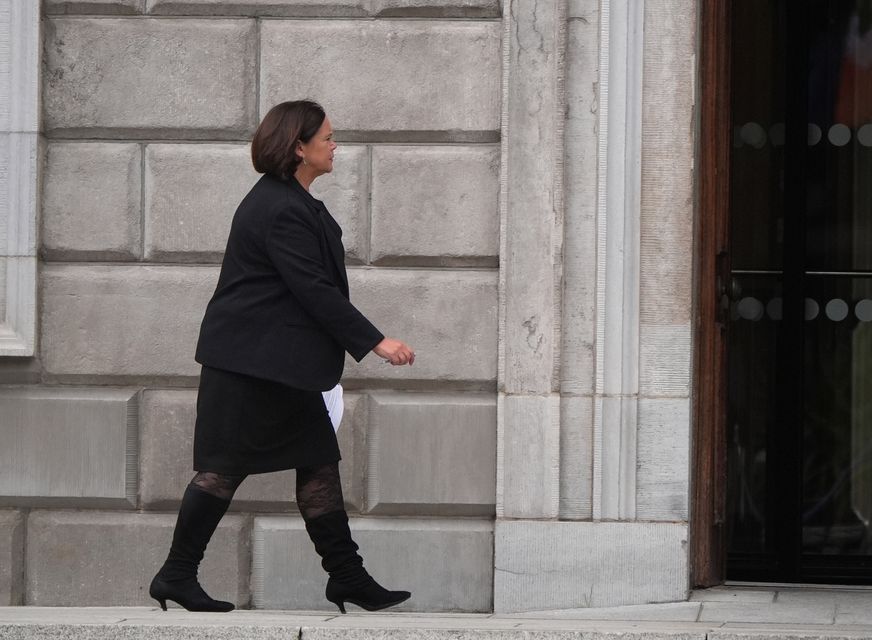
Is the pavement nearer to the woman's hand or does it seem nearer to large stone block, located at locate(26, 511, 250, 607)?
large stone block, located at locate(26, 511, 250, 607)

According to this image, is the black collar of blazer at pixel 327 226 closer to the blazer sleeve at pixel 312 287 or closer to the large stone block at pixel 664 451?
the blazer sleeve at pixel 312 287

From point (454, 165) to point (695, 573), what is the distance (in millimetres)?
2054

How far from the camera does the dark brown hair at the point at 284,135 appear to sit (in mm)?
5371

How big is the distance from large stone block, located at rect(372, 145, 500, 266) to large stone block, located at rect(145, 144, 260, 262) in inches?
24.1

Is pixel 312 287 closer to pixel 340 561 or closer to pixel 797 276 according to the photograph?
pixel 340 561

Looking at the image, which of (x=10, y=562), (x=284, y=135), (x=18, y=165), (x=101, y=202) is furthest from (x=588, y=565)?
(x=18, y=165)

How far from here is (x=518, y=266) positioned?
6.27m

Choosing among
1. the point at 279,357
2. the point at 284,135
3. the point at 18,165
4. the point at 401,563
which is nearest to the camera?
the point at 279,357

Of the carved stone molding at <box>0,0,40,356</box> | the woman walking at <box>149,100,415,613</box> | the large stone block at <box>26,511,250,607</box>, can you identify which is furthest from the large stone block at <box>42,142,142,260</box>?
the woman walking at <box>149,100,415,613</box>

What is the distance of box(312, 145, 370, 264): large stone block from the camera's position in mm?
6414

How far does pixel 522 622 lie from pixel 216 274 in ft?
6.62

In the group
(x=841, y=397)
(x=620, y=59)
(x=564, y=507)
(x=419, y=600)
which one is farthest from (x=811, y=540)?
(x=620, y=59)

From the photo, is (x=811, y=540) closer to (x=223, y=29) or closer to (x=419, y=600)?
(x=419, y=600)

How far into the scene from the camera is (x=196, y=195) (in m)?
6.47
